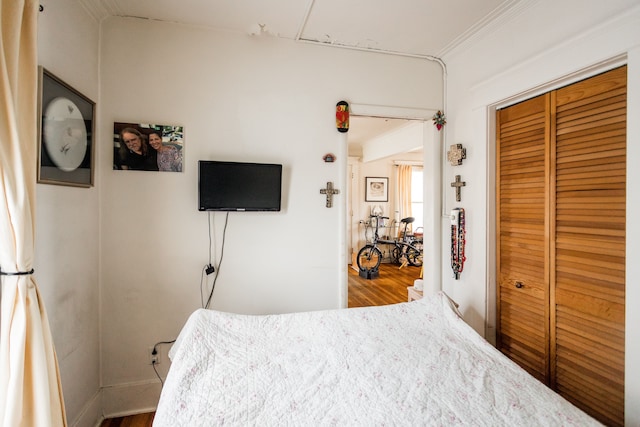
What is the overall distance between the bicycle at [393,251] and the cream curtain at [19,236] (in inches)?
186

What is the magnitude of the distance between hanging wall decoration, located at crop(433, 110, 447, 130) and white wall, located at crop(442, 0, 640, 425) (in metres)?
0.05

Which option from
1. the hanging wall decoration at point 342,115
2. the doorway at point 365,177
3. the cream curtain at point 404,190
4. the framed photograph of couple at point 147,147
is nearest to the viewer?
the framed photograph of couple at point 147,147

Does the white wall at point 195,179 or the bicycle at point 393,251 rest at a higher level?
the white wall at point 195,179

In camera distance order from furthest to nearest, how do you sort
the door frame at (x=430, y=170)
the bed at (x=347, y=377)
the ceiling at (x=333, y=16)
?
the door frame at (x=430, y=170), the ceiling at (x=333, y=16), the bed at (x=347, y=377)

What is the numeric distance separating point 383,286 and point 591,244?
342 cm

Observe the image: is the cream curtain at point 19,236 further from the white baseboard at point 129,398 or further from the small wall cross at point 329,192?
the small wall cross at point 329,192

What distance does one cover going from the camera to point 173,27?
198 cm

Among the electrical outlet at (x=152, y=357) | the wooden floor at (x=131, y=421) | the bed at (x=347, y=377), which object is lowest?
the wooden floor at (x=131, y=421)

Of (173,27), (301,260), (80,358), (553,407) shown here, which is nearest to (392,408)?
(553,407)

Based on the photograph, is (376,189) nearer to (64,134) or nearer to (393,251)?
(393,251)

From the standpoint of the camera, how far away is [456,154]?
88.6 inches

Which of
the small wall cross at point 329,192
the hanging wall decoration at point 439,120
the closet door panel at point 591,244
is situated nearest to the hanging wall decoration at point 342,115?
the small wall cross at point 329,192

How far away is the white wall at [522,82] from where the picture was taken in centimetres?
129

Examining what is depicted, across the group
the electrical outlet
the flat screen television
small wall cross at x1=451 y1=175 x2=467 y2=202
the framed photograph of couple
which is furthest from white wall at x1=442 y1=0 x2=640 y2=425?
the electrical outlet
